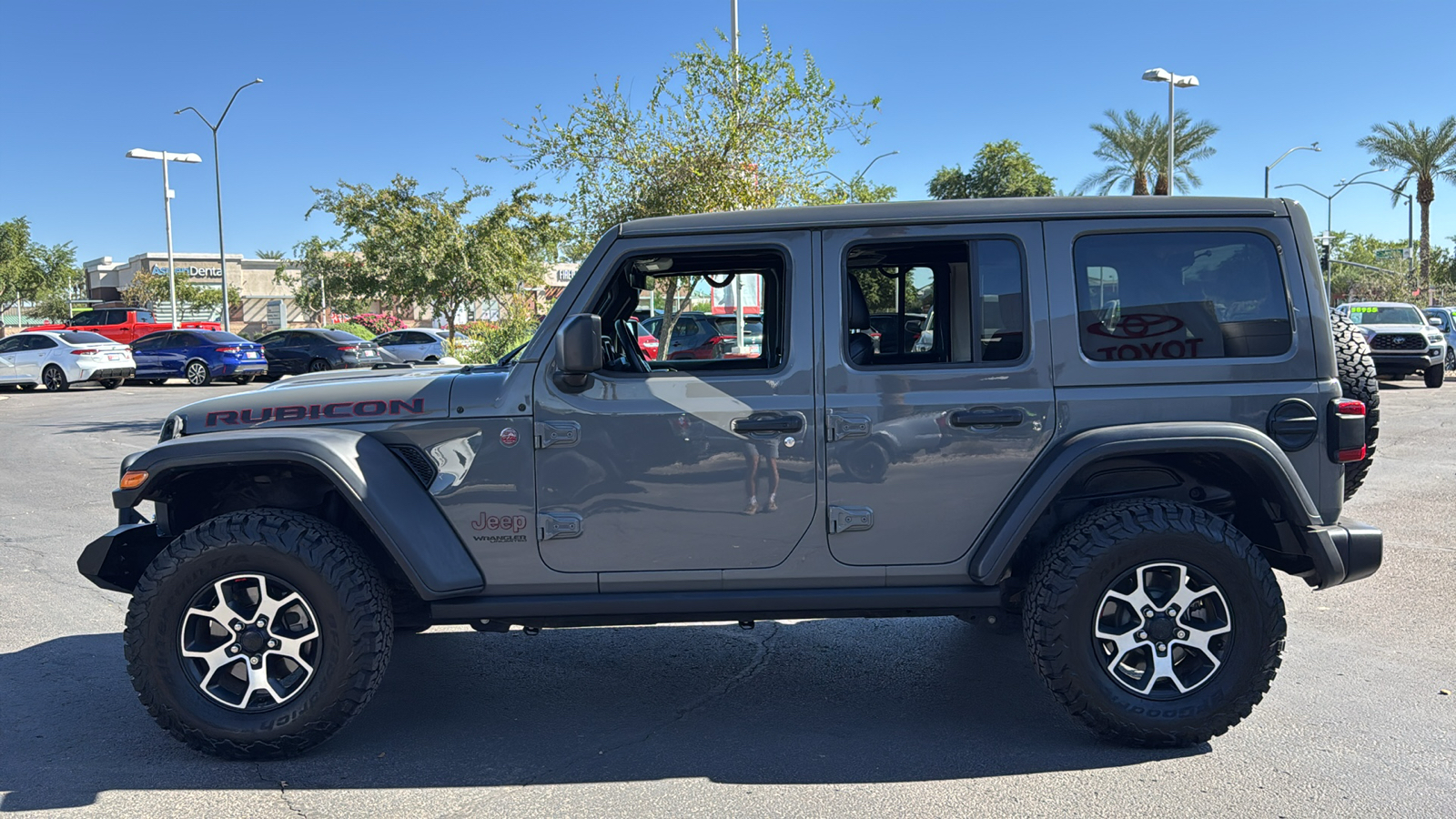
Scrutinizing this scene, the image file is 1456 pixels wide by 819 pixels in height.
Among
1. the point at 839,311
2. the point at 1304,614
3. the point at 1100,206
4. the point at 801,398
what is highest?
the point at 1100,206

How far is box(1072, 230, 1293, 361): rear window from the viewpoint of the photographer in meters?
3.89

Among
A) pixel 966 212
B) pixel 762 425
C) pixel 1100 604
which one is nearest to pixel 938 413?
pixel 762 425

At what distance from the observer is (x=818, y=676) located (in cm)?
472

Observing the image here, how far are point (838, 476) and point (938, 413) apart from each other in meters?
0.43

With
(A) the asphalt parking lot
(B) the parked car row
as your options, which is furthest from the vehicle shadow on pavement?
(B) the parked car row

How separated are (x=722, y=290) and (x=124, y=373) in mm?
24292

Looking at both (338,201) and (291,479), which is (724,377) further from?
(338,201)

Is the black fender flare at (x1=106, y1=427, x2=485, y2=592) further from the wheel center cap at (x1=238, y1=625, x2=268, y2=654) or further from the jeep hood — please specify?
the wheel center cap at (x1=238, y1=625, x2=268, y2=654)

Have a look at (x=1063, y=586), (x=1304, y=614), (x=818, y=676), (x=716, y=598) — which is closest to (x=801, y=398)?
(x=716, y=598)

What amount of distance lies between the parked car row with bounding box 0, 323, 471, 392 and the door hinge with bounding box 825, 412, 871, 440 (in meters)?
20.3

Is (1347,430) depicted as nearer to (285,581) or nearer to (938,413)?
(938,413)

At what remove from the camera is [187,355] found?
85.2 feet

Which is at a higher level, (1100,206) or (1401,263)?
(1401,263)

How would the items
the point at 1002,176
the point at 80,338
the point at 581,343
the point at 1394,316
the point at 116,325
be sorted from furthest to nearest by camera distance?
1. the point at 1002,176
2. the point at 116,325
3. the point at 80,338
4. the point at 1394,316
5. the point at 581,343
